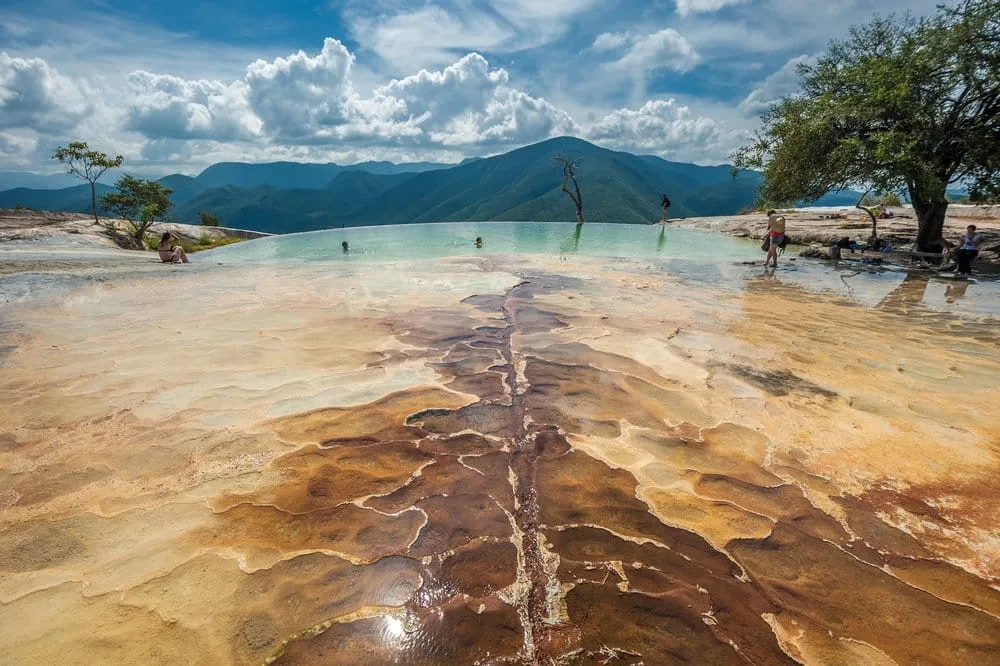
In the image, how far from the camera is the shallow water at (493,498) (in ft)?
7.24

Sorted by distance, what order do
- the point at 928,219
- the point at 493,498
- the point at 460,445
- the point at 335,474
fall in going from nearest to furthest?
the point at 493,498 → the point at 335,474 → the point at 460,445 → the point at 928,219

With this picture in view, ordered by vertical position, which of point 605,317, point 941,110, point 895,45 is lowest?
point 605,317

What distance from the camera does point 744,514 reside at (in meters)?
3.03

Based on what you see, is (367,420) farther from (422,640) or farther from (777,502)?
(777,502)

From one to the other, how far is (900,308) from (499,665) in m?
11.4

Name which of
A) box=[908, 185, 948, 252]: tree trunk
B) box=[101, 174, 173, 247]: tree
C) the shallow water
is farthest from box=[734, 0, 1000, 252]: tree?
box=[101, 174, 173, 247]: tree

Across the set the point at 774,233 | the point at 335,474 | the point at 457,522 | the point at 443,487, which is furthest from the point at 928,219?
the point at 335,474

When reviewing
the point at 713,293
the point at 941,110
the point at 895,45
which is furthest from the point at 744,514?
the point at 895,45

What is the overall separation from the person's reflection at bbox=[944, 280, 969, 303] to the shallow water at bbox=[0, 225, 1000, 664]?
5.79 metres

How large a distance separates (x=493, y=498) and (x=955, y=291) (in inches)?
566

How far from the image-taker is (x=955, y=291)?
11.2 metres

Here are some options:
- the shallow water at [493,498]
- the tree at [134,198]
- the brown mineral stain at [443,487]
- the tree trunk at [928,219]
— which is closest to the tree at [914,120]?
the tree trunk at [928,219]

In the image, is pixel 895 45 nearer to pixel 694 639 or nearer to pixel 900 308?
pixel 900 308

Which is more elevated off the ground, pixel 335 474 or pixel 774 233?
pixel 774 233
